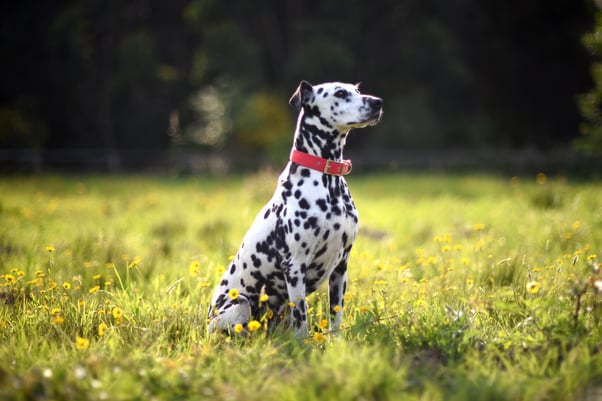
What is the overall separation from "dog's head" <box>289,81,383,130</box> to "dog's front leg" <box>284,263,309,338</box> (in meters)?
1.01

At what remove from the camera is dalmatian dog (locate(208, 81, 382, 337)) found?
356 cm

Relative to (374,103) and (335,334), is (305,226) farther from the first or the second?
(374,103)

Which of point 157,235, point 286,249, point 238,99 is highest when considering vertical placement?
point 238,99

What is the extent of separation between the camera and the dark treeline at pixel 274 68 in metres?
23.3

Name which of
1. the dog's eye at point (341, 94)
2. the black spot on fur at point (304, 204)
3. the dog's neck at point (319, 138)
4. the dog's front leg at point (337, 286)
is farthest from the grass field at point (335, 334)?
the dog's eye at point (341, 94)

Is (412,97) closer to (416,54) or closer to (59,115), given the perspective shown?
(416,54)

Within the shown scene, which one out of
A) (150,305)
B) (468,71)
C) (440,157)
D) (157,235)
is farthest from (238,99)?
(150,305)

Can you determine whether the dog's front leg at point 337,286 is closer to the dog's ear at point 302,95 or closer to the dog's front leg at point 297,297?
the dog's front leg at point 297,297

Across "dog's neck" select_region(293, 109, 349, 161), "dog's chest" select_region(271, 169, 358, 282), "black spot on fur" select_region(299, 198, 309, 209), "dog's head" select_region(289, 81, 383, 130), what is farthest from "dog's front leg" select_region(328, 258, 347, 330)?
"dog's head" select_region(289, 81, 383, 130)

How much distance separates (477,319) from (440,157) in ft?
60.8

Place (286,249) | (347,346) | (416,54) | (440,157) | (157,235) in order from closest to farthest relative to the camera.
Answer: (347,346)
(286,249)
(157,235)
(440,157)
(416,54)

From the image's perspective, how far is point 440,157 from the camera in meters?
21.7

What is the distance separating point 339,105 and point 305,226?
0.85m

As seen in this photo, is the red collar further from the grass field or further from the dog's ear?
the grass field
